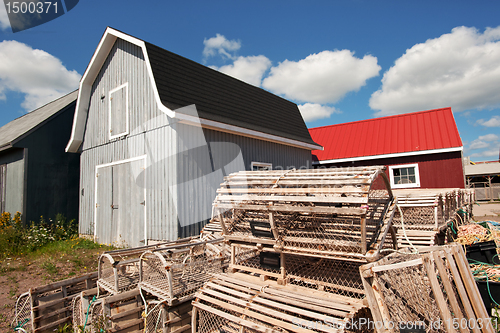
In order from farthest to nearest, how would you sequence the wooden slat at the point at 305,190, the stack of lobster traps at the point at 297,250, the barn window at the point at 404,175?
the barn window at the point at 404,175, the wooden slat at the point at 305,190, the stack of lobster traps at the point at 297,250

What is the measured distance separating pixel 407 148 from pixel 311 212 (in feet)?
42.9

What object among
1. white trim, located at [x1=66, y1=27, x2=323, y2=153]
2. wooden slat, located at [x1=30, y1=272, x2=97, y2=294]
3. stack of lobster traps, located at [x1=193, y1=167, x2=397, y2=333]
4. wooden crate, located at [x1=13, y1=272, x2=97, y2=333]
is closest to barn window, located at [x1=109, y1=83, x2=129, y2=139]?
white trim, located at [x1=66, y1=27, x2=323, y2=153]

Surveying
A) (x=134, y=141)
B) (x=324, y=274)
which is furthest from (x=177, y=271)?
(x=134, y=141)

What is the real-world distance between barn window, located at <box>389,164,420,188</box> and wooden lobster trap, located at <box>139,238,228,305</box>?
39.1ft

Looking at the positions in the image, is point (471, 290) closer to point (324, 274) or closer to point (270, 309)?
point (324, 274)

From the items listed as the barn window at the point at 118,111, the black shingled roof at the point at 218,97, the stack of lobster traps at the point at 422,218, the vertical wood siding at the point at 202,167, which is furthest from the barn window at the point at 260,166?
the stack of lobster traps at the point at 422,218

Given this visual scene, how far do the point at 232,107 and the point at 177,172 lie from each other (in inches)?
149

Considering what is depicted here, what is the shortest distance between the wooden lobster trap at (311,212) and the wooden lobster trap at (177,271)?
861 millimetres

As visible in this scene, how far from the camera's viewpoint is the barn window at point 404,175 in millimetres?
14478

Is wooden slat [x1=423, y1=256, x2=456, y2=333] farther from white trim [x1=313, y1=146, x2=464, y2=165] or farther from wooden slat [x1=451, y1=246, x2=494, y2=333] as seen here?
white trim [x1=313, y1=146, x2=464, y2=165]

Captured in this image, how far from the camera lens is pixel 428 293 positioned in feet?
9.75

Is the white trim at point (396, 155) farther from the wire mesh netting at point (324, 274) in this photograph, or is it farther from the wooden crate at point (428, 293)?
the wooden crate at point (428, 293)

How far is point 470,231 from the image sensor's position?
254 inches

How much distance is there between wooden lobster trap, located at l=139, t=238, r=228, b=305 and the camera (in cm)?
438
